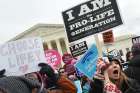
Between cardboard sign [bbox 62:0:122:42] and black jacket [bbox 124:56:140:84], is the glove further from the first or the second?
cardboard sign [bbox 62:0:122:42]

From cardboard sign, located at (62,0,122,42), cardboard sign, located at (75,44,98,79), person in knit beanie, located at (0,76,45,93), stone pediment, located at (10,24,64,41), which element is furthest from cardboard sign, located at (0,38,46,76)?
stone pediment, located at (10,24,64,41)

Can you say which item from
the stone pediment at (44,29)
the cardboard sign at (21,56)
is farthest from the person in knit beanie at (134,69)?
the stone pediment at (44,29)

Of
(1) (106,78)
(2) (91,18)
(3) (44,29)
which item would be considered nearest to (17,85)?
(1) (106,78)

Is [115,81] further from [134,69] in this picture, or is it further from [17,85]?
[17,85]

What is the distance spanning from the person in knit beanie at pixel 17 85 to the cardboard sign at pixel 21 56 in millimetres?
1862

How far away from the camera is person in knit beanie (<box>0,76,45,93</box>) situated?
154 inches

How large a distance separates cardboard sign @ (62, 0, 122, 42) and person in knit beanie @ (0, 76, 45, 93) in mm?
7095

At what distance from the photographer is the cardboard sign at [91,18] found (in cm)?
1120

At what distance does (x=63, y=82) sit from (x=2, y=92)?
109 inches

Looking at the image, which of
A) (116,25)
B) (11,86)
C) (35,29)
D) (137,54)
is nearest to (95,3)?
(116,25)

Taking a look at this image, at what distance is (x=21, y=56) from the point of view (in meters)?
6.29

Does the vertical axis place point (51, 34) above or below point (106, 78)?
above

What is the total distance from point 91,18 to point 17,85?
7512mm

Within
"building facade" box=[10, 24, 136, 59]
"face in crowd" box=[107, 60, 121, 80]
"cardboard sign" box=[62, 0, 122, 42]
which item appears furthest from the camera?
"building facade" box=[10, 24, 136, 59]
